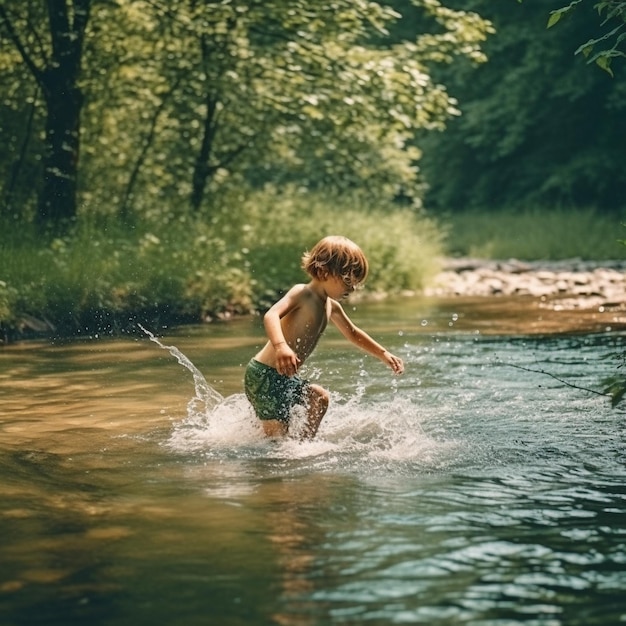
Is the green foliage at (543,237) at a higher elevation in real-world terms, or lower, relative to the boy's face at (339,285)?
lower

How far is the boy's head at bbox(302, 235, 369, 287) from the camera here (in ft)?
24.9

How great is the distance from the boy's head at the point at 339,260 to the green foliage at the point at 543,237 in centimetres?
1984

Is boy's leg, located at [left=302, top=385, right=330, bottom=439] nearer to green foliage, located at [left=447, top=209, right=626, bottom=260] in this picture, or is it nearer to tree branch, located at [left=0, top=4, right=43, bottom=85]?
tree branch, located at [left=0, top=4, right=43, bottom=85]

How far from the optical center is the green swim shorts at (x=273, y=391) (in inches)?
307

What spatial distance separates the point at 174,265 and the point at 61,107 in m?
3.16

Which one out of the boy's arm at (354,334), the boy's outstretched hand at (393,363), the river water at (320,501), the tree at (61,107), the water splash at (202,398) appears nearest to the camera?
the river water at (320,501)

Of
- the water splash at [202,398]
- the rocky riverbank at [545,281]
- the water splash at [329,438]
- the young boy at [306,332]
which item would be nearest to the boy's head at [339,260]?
the young boy at [306,332]

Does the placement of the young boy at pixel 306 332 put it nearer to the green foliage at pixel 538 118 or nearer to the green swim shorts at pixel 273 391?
the green swim shorts at pixel 273 391

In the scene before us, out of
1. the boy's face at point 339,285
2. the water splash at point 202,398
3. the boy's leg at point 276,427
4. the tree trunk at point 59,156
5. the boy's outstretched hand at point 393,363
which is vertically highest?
the tree trunk at point 59,156

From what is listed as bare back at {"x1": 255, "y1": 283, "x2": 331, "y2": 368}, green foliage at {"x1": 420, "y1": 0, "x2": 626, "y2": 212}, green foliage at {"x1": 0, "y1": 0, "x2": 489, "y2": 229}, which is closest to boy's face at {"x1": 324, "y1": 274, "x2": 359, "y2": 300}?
bare back at {"x1": 255, "y1": 283, "x2": 331, "y2": 368}

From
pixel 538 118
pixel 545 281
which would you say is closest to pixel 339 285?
pixel 545 281

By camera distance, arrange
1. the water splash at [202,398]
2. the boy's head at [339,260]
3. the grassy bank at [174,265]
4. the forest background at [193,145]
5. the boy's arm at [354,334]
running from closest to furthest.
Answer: the boy's head at [339,260] → the boy's arm at [354,334] → the water splash at [202,398] → the grassy bank at [174,265] → the forest background at [193,145]

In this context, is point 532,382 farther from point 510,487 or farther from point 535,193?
point 535,193

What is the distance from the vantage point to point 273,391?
7824mm
